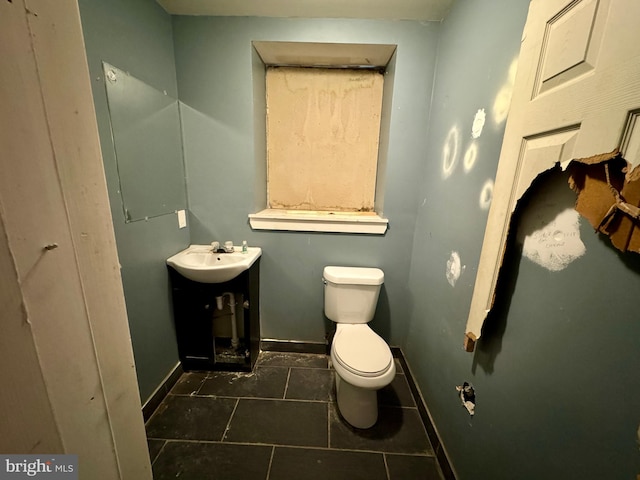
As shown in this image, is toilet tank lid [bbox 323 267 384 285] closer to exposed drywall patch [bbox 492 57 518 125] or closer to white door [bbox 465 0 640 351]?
white door [bbox 465 0 640 351]

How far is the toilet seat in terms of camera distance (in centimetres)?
120

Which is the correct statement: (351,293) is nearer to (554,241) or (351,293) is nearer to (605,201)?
(554,241)

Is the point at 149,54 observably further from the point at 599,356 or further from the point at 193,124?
the point at 599,356

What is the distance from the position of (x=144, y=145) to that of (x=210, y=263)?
0.75 meters

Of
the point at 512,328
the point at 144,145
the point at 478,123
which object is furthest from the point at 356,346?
the point at 144,145

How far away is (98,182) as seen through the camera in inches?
17.2

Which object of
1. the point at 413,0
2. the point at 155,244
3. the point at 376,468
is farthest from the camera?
the point at 155,244

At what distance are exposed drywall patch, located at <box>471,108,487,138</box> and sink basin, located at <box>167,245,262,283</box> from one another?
130cm

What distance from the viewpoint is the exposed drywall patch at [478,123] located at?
970mm

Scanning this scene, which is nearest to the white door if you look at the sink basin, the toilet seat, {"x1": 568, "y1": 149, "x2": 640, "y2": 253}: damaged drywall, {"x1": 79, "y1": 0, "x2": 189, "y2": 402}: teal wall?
{"x1": 568, "y1": 149, "x2": 640, "y2": 253}: damaged drywall

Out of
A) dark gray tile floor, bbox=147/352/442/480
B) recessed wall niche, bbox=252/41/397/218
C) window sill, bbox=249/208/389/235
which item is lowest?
dark gray tile floor, bbox=147/352/442/480

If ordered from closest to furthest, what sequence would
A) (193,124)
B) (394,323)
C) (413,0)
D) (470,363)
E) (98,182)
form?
(98,182)
(470,363)
(413,0)
(193,124)
(394,323)

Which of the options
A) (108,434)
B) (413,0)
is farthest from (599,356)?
(413,0)

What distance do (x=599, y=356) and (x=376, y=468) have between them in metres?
1.07
